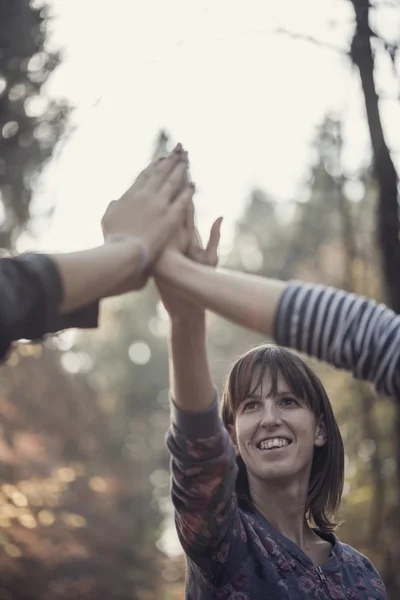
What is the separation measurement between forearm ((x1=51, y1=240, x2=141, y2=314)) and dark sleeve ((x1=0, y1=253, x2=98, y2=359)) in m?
0.03

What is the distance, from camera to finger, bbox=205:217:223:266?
1.81m

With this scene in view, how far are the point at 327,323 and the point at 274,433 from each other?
1.80 feet

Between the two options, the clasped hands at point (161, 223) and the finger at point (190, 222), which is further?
the finger at point (190, 222)

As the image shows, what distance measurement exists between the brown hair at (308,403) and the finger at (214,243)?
0.97 ft

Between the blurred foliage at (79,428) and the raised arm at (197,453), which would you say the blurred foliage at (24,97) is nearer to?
the blurred foliage at (79,428)

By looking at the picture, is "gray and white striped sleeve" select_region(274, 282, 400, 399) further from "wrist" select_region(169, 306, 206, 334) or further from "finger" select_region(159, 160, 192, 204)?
"finger" select_region(159, 160, 192, 204)

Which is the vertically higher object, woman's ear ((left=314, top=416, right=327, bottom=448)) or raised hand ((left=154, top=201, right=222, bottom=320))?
raised hand ((left=154, top=201, right=222, bottom=320))

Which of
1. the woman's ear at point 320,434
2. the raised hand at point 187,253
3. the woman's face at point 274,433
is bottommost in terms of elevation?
the woman's ear at point 320,434

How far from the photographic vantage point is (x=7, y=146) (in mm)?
4324

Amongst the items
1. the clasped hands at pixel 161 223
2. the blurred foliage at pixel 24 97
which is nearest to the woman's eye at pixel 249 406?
the clasped hands at pixel 161 223

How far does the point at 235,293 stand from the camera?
1.46 meters

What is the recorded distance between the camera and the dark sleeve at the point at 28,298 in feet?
4.10

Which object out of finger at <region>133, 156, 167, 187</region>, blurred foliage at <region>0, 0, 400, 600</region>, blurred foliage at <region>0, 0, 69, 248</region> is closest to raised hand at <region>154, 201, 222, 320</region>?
finger at <region>133, 156, 167, 187</region>

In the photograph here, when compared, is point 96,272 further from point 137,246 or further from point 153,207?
point 153,207
